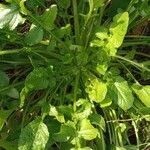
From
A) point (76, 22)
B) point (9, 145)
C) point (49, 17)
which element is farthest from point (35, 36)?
point (9, 145)

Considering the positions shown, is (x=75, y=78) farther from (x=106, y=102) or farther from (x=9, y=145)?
(x=9, y=145)

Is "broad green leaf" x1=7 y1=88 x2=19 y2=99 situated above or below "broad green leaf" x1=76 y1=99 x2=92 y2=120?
below

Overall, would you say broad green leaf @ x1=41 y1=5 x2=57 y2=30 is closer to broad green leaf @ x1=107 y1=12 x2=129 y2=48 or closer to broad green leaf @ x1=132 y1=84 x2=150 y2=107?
broad green leaf @ x1=107 y1=12 x2=129 y2=48

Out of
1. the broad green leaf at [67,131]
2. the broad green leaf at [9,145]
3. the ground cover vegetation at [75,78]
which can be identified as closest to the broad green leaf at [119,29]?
the ground cover vegetation at [75,78]

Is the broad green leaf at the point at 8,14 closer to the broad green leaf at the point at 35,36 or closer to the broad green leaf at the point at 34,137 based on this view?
the broad green leaf at the point at 35,36

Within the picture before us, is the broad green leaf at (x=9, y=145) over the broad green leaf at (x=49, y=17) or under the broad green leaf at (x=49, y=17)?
under

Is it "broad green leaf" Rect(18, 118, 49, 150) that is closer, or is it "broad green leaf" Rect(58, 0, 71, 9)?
"broad green leaf" Rect(18, 118, 49, 150)

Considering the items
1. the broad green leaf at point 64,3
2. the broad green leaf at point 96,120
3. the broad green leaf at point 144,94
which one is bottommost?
the broad green leaf at point 96,120

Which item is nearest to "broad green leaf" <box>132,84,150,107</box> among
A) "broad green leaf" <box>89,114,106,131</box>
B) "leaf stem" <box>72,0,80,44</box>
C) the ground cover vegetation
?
the ground cover vegetation

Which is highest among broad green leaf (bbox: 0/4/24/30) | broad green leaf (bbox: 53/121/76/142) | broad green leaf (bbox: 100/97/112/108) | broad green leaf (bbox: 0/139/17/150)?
broad green leaf (bbox: 0/4/24/30)
